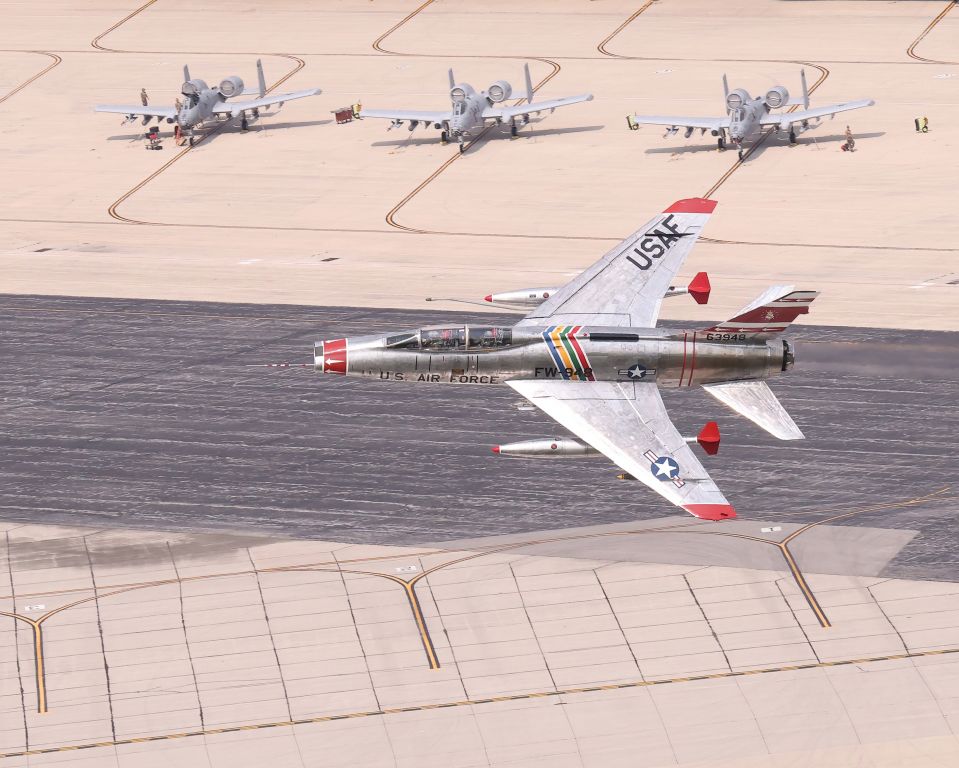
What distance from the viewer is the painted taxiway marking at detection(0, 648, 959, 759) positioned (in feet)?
176

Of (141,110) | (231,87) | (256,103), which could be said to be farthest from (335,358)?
(141,110)

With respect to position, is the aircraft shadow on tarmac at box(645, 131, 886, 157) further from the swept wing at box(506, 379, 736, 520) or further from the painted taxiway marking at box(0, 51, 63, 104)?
the painted taxiway marking at box(0, 51, 63, 104)

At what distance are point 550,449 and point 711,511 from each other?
25.1ft

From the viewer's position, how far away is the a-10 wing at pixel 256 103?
4569 inches

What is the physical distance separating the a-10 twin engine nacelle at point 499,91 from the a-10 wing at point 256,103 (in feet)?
41.1

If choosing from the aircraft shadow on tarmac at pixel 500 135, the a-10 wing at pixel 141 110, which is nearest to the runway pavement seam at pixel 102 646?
the aircraft shadow on tarmac at pixel 500 135

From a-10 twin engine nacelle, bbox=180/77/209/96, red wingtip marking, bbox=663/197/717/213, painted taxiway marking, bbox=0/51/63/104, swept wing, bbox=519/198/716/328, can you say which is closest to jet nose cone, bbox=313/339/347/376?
swept wing, bbox=519/198/716/328

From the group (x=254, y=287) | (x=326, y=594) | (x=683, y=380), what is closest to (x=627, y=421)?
(x=683, y=380)

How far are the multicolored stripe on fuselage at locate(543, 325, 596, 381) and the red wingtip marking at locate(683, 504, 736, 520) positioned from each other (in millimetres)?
10786

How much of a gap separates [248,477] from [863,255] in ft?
129

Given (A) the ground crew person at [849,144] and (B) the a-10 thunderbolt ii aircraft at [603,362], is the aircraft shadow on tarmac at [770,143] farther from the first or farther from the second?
(B) the a-10 thunderbolt ii aircraft at [603,362]

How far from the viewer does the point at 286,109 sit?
402 feet

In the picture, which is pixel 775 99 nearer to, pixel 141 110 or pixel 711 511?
pixel 141 110

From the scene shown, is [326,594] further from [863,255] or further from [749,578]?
[863,255]
